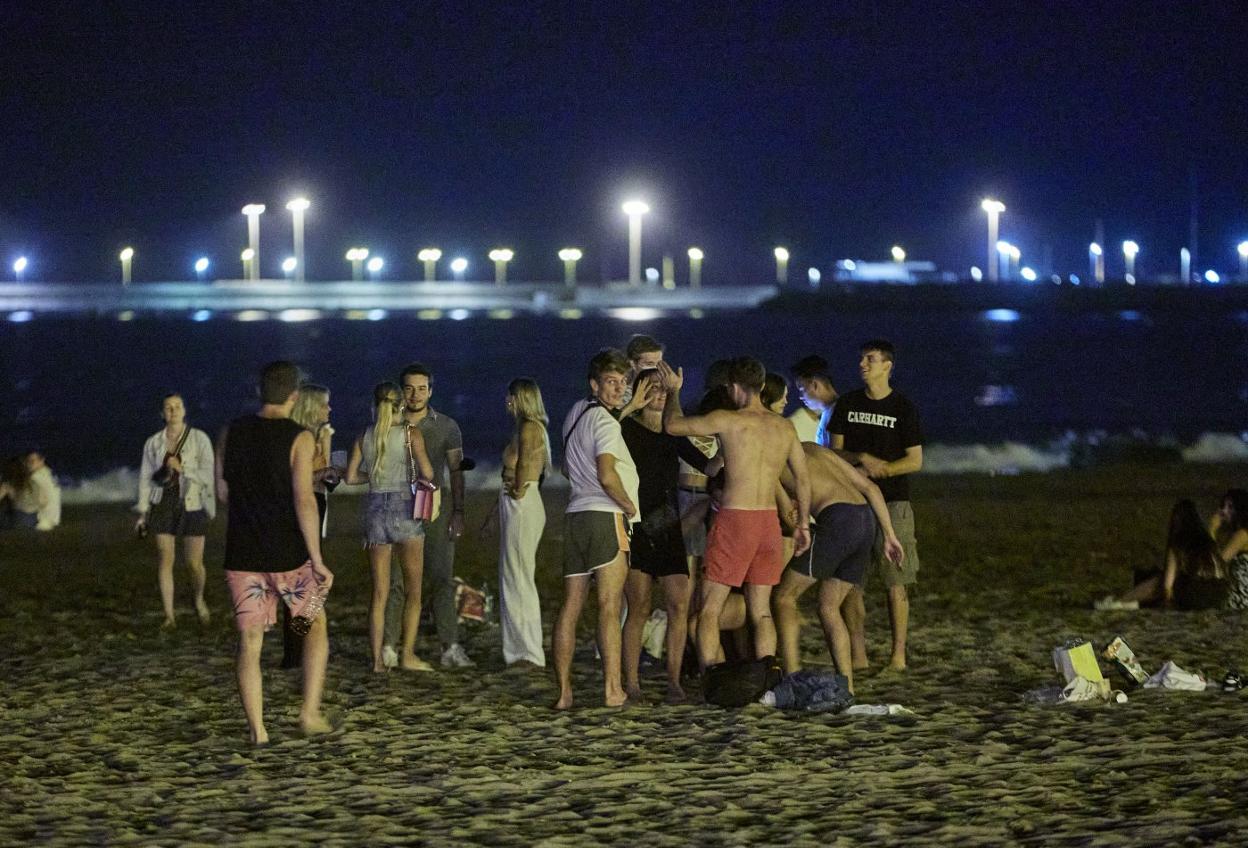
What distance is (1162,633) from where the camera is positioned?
913cm

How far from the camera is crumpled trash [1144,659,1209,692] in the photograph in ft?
24.2

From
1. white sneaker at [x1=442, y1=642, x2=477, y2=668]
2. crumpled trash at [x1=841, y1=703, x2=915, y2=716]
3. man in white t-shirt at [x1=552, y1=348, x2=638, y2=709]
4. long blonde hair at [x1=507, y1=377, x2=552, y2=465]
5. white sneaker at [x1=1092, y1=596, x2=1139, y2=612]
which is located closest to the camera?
crumpled trash at [x1=841, y1=703, x2=915, y2=716]

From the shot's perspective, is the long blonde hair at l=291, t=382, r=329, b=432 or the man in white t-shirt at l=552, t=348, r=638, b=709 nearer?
the man in white t-shirt at l=552, t=348, r=638, b=709

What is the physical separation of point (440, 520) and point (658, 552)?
1.48 m

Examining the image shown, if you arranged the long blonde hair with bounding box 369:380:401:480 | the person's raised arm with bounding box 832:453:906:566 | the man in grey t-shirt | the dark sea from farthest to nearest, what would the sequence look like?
1. the dark sea
2. the man in grey t-shirt
3. the long blonde hair with bounding box 369:380:401:480
4. the person's raised arm with bounding box 832:453:906:566

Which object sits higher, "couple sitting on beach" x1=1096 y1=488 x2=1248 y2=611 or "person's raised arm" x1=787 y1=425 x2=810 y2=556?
"person's raised arm" x1=787 y1=425 x2=810 y2=556

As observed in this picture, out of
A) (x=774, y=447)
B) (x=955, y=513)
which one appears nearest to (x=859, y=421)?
(x=774, y=447)

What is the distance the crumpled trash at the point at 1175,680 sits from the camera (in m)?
7.37

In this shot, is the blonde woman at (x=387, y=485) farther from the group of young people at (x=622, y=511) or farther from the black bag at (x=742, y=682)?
the black bag at (x=742, y=682)

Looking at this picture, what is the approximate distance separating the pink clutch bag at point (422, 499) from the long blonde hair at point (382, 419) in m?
0.20

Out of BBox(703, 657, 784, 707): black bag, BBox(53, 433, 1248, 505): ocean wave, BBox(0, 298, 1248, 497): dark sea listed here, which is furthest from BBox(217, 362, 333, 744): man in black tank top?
BBox(0, 298, 1248, 497): dark sea

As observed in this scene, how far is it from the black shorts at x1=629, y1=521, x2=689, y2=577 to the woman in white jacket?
11.0ft

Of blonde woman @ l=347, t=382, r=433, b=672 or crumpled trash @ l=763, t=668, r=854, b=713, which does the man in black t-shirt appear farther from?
blonde woman @ l=347, t=382, r=433, b=672

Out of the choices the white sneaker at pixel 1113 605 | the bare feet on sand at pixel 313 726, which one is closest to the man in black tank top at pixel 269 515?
the bare feet on sand at pixel 313 726
